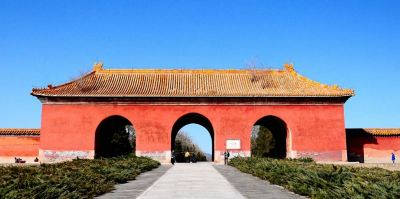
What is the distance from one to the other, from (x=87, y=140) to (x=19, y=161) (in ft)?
15.2

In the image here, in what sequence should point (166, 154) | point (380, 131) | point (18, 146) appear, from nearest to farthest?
point (18, 146) < point (166, 154) < point (380, 131)

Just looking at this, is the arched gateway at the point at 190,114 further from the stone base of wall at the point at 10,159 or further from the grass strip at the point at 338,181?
the grass strip at the point at 338,181

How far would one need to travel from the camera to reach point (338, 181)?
27.9 ft

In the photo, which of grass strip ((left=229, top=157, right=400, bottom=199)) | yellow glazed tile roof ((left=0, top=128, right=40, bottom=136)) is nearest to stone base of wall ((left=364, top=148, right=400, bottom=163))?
grass strip ((left=229, top=157, right=400, bottom=199))

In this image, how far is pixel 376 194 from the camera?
6.23 metres

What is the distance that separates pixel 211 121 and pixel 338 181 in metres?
20.5

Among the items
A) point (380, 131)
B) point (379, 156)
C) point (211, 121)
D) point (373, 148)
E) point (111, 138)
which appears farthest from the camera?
point (111, 138)

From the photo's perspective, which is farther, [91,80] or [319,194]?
[91,80]

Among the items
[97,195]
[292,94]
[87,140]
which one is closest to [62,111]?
[87,140]

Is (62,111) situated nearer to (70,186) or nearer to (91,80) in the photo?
(91,80)

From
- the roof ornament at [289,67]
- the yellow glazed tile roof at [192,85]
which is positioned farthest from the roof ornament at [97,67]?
the roof ornament at [289,67]

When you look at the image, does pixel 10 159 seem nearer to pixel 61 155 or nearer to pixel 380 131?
pixel 61 155

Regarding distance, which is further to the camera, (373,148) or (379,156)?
(373,148)

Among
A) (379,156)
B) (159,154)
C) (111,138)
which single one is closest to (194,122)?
(159,154)
